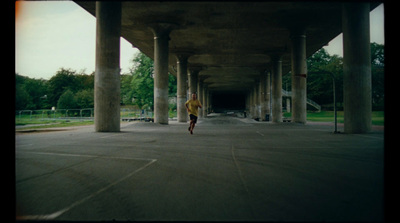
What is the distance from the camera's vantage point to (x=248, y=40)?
31688 millimetres

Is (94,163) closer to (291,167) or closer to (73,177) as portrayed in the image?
(73,177)

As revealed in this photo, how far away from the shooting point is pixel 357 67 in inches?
566

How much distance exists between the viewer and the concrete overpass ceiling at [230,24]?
20891 millimetres

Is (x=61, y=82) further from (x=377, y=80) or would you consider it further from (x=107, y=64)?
(x=377, y=80)

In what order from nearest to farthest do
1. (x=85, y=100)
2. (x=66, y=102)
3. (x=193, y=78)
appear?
(x=193, y=78)
(x=66, y=102)
(x=85, y=100)

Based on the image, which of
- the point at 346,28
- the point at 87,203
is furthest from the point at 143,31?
the point at 87,203

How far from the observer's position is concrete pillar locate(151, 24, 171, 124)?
88.4 ft

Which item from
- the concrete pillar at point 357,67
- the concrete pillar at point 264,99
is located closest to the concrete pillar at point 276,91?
the concrete pillar at point 264,99

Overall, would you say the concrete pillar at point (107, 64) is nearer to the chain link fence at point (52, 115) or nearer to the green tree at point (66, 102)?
the chain link fence at point (52, 115)

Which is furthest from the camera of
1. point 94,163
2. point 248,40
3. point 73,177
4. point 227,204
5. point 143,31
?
point 248,40

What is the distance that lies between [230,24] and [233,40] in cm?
642

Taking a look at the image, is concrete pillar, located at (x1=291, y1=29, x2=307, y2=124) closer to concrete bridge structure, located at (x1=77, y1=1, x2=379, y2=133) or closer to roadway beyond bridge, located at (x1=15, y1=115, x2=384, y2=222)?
concrete bridge structure, located at (x1=77, y1=1, x2=379, y2=133)

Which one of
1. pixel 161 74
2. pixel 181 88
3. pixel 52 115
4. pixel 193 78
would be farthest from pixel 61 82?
pixel 161 74
